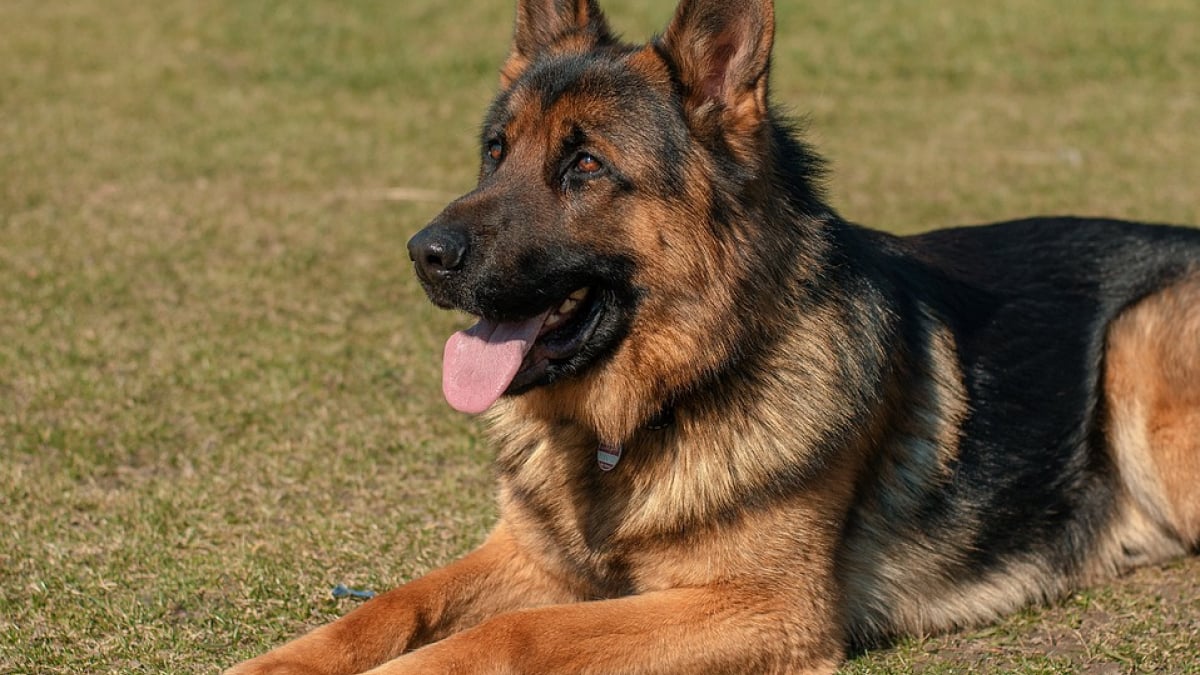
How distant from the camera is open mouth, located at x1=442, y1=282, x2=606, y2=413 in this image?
4.23 meters

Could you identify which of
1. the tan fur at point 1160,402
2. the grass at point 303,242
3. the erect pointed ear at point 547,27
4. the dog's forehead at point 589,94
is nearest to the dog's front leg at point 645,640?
the grass at point 303,242

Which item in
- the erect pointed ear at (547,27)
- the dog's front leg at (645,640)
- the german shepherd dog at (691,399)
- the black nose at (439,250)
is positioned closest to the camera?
the dog's front leg at (645,640)

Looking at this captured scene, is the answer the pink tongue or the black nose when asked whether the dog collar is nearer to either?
the pink tongue

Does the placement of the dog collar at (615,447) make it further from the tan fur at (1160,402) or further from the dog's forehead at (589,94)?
the tan fur at (1160,402)

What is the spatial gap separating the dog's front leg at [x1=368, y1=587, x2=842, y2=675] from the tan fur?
1701mm

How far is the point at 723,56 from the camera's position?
432cm

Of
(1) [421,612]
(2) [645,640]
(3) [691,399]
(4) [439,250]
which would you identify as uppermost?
(4) [439,250]

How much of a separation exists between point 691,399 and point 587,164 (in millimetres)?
829

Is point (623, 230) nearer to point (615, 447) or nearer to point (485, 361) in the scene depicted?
point (485, 361)

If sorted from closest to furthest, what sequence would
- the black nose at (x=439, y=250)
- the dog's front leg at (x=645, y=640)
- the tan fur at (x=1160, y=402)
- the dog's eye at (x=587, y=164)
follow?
the dog's front leg at (x=645, y=640), the black nose at (x=439, y=250), the dog's eye at (x=587, y=164), the tan fur at (x=1160, y=402)

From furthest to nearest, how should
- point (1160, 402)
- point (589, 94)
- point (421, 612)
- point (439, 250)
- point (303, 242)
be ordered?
point (303, 242), point (1160, 402), point (421, 612), point (589, 94), point (439, 250)

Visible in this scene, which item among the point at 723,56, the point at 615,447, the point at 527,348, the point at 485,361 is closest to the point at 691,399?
the point at 615,447

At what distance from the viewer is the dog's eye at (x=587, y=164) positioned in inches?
168

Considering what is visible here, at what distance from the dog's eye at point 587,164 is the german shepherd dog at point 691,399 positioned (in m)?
0.01
